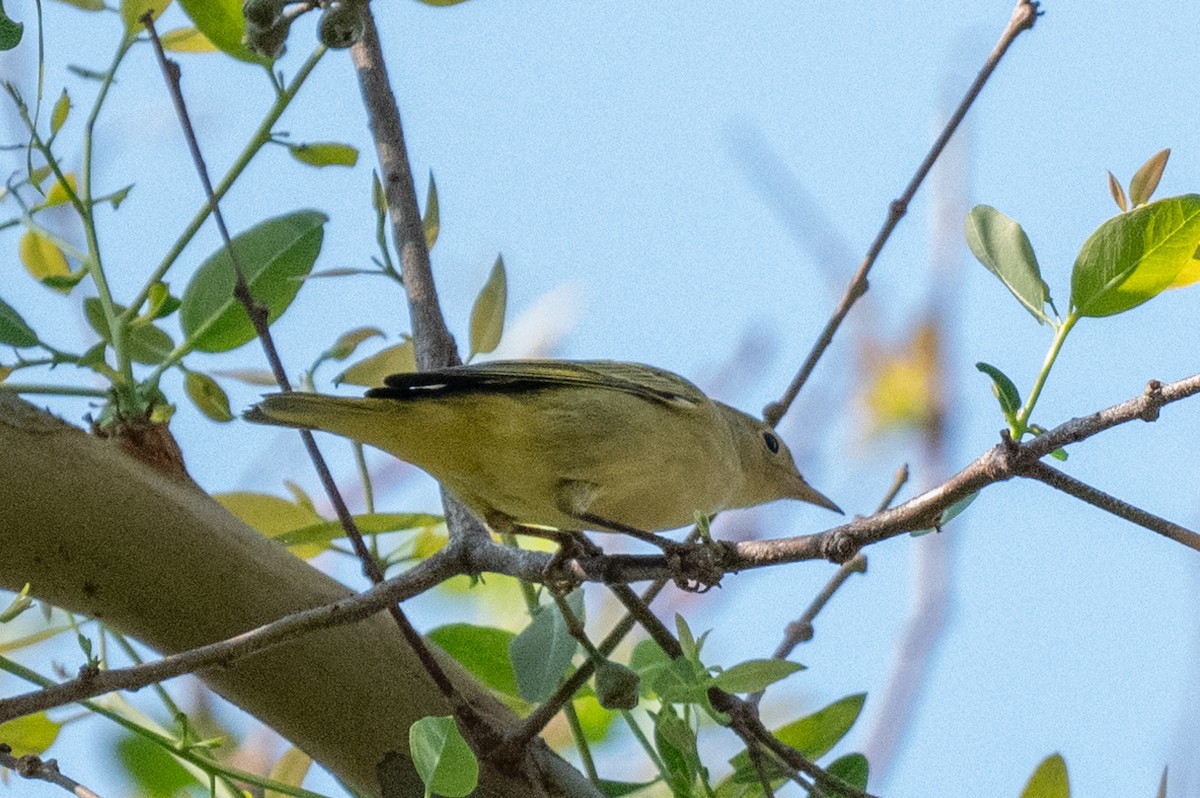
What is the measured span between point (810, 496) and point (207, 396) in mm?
2098

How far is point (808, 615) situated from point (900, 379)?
4.74ft

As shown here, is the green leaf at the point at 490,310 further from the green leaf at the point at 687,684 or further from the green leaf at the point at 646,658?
the green leaf at the point at 687,684

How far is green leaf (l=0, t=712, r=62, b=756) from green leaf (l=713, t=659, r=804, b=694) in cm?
132

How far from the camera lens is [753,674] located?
2117mm

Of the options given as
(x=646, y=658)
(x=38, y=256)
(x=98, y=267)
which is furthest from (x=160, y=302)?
(x=646, y=658)

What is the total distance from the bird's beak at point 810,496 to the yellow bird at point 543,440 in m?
0.85

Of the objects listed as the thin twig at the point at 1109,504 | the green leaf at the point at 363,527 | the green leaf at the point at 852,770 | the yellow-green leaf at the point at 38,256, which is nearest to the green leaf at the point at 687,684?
the green leaf at the point at 852,770

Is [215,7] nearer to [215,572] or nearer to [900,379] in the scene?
[215,572]

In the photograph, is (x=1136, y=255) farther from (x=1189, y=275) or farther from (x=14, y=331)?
(x=14, y=331)

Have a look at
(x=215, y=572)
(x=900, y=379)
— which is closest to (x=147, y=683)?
(x=215, y=572)

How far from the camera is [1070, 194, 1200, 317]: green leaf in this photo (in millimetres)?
1907

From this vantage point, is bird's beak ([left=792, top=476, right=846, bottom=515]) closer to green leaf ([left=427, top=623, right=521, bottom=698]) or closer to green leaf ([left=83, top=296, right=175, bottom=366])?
green leaf ([left=427, top=623, right=521, bottom=698])

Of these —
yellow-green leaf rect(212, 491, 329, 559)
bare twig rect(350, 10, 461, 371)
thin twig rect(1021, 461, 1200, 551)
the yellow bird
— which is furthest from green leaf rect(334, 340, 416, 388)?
thin twig rect(1021, 461, 1200, 551)

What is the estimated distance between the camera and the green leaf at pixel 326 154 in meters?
3.03
